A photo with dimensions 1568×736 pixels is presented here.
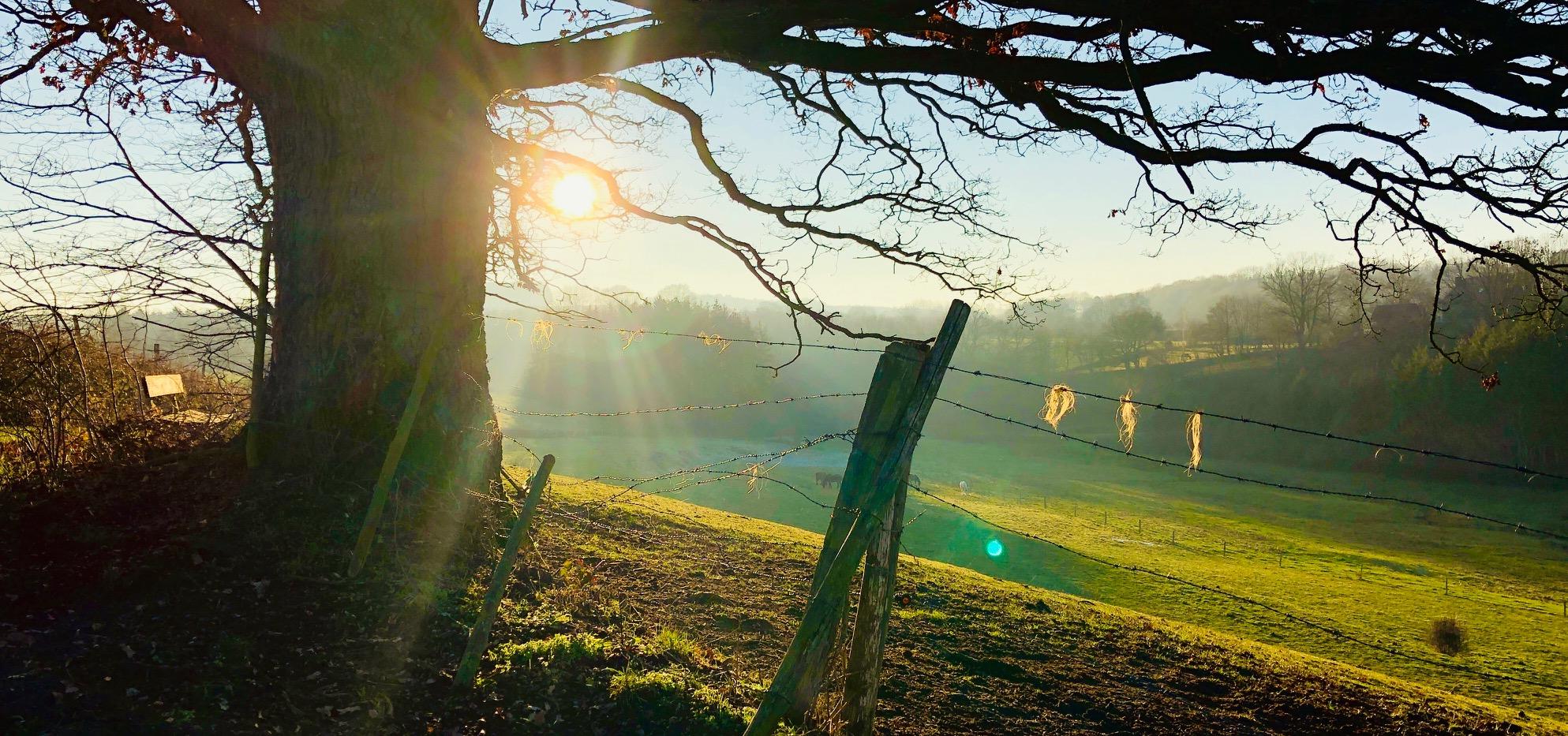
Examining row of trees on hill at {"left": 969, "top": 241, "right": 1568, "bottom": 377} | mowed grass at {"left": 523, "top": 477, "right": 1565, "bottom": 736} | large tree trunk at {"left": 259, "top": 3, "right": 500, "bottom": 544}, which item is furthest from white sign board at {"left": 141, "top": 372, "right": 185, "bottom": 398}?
row of trees on hill at {"left": 969, "top": 241, "right": 1568, "bottom": 377}

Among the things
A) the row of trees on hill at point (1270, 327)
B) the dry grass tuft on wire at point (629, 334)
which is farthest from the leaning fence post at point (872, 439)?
the row of trees on hill at point (1270, 327)

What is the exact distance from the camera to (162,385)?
9391mm

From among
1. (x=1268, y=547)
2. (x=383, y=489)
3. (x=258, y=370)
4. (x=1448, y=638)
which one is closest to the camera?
(x=383, y=489)

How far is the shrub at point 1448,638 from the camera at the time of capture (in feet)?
58.2

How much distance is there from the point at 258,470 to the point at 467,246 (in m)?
2.58

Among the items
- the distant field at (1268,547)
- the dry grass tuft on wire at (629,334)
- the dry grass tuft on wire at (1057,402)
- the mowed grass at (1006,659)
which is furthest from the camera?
the distant field at (1268,547)

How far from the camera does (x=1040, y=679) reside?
664cm

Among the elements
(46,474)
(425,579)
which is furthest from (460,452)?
(46,474)

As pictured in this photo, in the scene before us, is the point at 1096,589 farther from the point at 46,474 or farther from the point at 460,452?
the point at 46,474

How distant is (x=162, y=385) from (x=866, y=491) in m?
10.2

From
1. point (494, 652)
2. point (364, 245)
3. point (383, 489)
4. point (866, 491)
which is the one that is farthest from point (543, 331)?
point (866, 491)

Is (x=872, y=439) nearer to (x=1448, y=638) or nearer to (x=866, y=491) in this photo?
(x=866, y=491)

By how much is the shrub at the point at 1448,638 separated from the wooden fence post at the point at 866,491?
21.3 meters

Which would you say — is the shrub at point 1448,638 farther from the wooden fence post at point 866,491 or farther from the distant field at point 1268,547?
the wooden fence post at point 866,491
